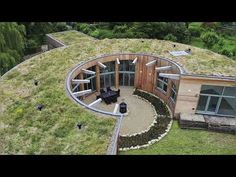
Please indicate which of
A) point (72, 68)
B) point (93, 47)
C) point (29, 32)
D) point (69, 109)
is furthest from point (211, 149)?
point (29, 32)

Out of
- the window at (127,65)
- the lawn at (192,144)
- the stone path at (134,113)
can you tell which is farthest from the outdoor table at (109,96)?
the lawn at (192,144)

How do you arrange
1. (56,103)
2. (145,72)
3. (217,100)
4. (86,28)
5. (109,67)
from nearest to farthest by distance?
1. (56,103)
2. (217,100)
3. (145,72)
4. (109,67)
5. (86,28)

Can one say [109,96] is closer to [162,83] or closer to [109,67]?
[109,67]

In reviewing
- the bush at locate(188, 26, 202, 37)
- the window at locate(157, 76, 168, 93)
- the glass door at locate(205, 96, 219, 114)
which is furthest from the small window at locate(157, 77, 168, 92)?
the bush at locate(188, 26, 202, 37)

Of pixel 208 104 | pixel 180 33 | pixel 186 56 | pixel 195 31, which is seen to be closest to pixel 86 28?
pixel 180 33

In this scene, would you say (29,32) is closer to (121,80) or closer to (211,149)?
(121,80)
